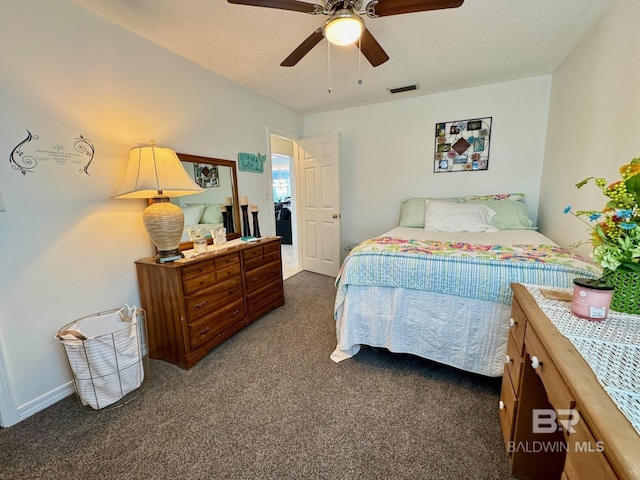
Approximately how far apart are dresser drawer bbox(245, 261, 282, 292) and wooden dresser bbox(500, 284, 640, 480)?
194cm

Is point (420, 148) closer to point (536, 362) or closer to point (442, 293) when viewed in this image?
point (442, 293)

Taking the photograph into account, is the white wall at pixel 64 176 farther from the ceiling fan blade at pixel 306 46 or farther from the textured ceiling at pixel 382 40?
the ceiling fan blade at pixel 306 46

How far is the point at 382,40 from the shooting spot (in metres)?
2.11

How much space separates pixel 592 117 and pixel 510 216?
3.42 feet

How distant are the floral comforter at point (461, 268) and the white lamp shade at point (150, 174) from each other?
52.7 inches

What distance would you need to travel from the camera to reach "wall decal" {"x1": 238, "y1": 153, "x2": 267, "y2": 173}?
9.65 feet

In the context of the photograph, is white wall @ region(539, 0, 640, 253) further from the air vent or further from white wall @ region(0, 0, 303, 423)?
white wall @ region(0, 0, 303, 423)

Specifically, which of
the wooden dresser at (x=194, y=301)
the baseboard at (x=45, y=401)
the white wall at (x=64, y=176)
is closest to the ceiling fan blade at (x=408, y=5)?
the white wall at (x=64, y=176)

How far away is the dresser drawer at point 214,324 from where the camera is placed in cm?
193

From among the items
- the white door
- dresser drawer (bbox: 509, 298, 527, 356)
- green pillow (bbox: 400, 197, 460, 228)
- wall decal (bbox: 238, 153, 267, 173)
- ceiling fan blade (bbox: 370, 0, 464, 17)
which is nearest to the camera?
dresser drawer (bbox: 509, 298, 527, 356)

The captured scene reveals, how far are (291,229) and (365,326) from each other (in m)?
4.36

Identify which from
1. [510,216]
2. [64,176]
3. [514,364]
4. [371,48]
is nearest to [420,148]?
[510,216]

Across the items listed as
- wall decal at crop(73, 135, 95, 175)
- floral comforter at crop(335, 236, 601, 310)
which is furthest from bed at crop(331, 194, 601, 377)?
wall decal at crop(73, 135, 95, 175)

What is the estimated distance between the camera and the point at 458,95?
3164mm
